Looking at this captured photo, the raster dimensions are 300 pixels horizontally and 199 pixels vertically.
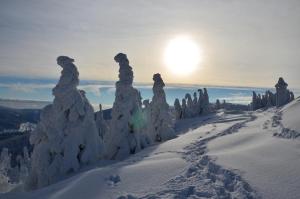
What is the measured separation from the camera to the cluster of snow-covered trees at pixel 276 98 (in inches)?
2958

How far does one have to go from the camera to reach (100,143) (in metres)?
31.1

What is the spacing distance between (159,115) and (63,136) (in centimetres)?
2403

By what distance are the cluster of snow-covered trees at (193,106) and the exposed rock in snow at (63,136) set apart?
5744cm

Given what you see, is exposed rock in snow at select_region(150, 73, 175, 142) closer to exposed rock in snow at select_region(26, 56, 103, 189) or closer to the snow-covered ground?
exposed rock in snow at select_region(26, 56, 103, 189)

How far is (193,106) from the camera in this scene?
86.8m

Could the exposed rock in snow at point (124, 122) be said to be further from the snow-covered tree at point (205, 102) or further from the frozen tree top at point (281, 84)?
the snow-covered tree at point (205, 102)

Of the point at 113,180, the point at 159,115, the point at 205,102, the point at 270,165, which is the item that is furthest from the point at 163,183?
the point at 205,102

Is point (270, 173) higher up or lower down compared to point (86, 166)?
higher up

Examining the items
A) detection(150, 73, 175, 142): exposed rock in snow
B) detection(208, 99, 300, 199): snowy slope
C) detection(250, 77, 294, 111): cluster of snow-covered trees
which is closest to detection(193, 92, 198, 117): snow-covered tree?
detection(250, 77, 294, 111): cluster of snow-covered trees

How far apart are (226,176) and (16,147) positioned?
161m

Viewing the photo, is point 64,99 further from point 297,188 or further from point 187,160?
point 297,188

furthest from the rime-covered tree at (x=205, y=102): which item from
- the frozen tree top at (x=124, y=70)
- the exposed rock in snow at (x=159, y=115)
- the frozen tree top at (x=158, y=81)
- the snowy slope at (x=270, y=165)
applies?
the snowy slope at (x=270, y=165)

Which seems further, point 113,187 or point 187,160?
point 187,160

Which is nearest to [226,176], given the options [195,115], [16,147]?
[195,115]
